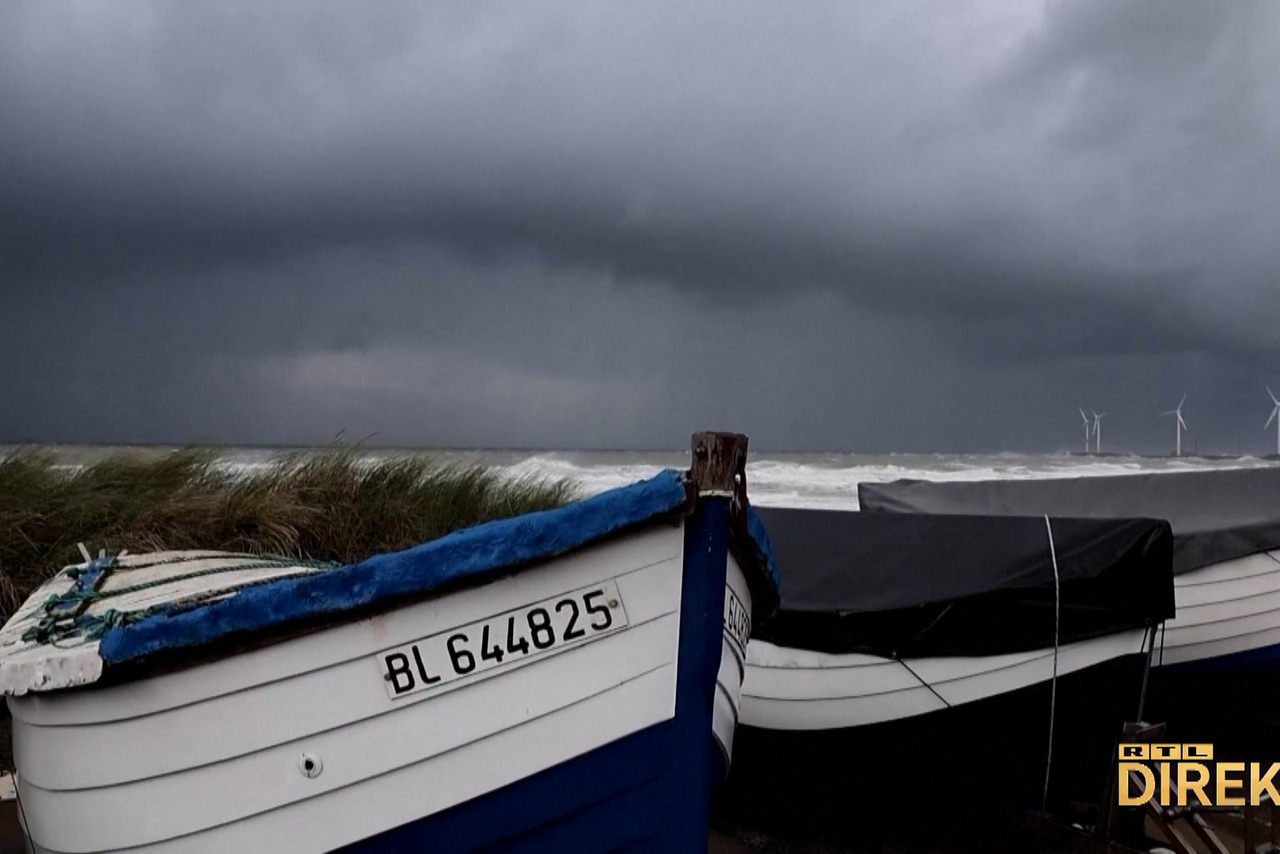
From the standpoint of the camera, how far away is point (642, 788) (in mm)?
3328

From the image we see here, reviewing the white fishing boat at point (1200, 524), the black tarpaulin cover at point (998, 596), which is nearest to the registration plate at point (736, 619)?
the black tarpaulin cover at point (998, 596)

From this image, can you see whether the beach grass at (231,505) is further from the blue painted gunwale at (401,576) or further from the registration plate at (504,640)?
the registration plate at (504,640)

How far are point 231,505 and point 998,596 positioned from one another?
6.45 m

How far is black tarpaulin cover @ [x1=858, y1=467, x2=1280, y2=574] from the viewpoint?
9.11 meters

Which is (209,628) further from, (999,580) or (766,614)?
(999,580)

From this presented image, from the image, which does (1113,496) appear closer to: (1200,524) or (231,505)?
(1200,524)

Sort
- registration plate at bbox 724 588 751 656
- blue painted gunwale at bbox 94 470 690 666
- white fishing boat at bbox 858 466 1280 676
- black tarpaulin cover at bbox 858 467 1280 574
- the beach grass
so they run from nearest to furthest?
blue painted gunwale at bbox 94 470 690 666 → registration plate at bbox 724 588 751 656 → white fishing boat at bbox 858 466 1280 676 → the beach grass → black tarpaulin cover at bbox 858 467 1280 574

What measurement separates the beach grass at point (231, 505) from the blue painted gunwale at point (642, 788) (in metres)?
5.20

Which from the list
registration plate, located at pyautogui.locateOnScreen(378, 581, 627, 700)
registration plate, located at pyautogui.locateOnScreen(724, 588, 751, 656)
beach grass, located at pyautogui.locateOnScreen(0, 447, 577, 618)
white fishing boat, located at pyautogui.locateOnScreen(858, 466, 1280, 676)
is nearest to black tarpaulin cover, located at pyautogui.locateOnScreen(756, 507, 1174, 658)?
white fishing boat, located at pyautogui.locateOnScreen(858, 466, 1280, 676)

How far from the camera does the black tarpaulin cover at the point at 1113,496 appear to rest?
9109mm

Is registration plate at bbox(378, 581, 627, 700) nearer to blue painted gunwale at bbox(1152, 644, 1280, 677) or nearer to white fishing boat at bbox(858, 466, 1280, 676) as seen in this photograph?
white fishing boat at bbox(858, 466, 1280, 676)

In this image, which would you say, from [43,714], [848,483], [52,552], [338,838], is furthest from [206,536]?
[848,483]

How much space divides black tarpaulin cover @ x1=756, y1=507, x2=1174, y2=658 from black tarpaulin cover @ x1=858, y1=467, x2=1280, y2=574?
124 inches

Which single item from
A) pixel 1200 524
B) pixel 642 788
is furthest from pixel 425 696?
pixel 1200 524
